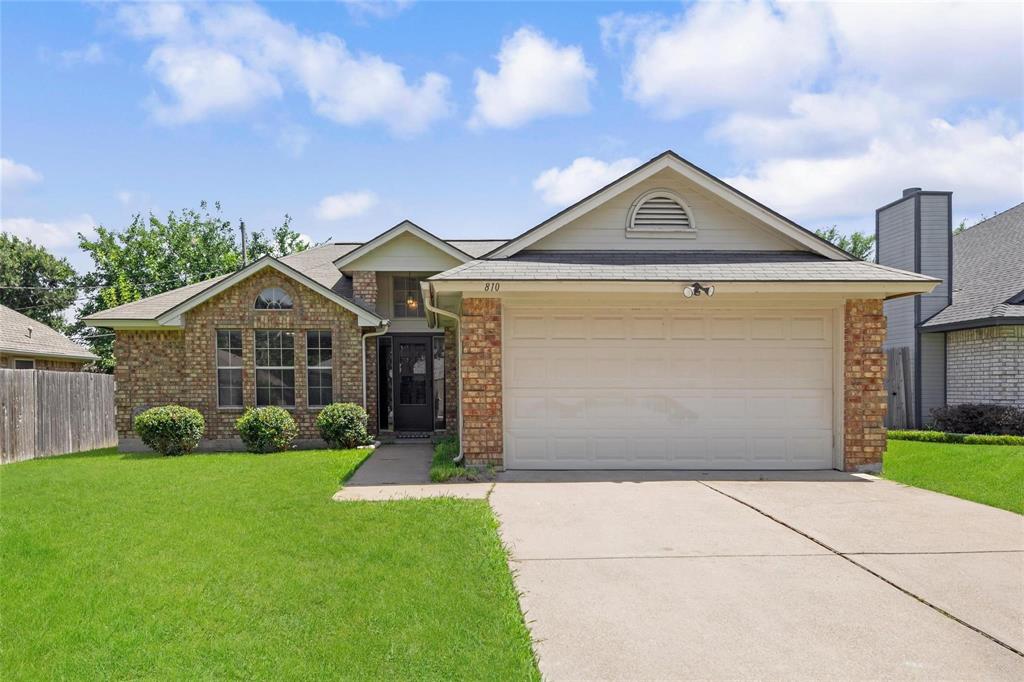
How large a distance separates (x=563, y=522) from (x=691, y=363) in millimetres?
4041

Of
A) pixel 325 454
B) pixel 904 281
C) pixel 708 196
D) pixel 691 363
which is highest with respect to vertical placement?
pixel 708 196

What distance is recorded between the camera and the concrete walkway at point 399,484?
320 inches

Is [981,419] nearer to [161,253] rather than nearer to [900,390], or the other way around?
[900,390]

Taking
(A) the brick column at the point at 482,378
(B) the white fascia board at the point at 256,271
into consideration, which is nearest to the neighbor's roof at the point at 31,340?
(B) the white fascia board at the point at 256,271

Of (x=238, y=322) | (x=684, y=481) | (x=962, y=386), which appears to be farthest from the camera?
(x=962, y=386)

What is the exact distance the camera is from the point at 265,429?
1291 cm

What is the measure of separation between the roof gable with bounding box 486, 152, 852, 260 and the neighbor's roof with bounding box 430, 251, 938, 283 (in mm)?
195

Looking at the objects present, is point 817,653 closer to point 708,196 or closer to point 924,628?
point 924,628

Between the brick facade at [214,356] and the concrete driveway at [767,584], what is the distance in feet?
23.1

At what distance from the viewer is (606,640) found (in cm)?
397

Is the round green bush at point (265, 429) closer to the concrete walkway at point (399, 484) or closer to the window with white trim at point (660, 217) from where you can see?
the concrete walkway at point (399, 484)

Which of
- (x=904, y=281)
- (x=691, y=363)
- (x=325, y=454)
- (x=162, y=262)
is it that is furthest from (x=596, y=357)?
(x=162, y=262)

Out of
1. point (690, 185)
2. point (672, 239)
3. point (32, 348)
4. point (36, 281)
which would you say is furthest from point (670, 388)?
point (36, 281)

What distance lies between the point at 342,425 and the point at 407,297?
3.72 metres
